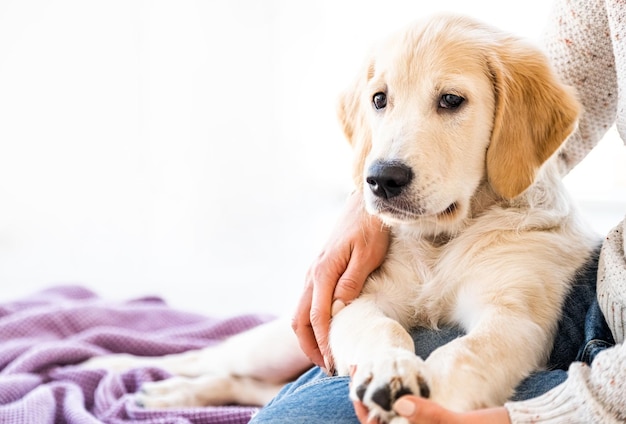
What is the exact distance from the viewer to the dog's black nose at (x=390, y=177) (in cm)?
138

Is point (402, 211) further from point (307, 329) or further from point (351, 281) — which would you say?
point (307, 329)

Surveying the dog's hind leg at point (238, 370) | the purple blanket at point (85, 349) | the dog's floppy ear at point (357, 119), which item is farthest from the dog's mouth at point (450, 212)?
the purple blanket at point (85, 349)

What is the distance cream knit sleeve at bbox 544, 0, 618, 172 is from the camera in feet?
5.50

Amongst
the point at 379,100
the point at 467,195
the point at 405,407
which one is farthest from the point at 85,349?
the point at 405,407

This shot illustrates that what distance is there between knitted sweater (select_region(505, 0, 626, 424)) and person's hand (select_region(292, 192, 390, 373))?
489 mm

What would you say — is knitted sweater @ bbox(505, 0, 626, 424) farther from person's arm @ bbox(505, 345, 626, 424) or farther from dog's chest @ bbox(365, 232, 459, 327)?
dog's chest @ bbox(365, 232, 459, 327)

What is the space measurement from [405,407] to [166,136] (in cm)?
351

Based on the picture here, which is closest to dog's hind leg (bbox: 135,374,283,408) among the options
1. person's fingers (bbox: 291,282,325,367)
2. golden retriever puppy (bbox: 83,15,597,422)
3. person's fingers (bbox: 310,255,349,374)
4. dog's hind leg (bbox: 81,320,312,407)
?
dog's hind leg (bbox: 81,320,312,407)

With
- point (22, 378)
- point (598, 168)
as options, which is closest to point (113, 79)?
point (22, 378)

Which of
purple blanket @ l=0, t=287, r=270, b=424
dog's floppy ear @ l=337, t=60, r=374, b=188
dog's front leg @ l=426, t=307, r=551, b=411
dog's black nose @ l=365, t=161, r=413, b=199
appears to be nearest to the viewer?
dog's front leg @ l=426, t=307, r=551, b=411

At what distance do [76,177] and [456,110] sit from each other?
326 cm

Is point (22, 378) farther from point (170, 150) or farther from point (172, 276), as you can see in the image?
point (170, 150)

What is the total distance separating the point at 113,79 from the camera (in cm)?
424

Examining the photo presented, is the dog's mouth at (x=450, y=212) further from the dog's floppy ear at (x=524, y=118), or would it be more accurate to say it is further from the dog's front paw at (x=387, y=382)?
the dog's front paw at (x=387, y=382)
